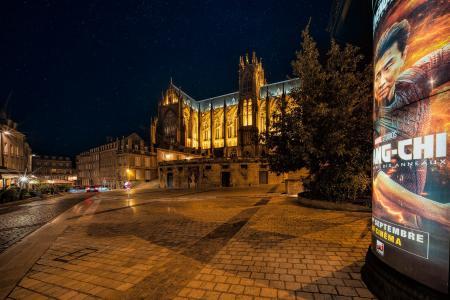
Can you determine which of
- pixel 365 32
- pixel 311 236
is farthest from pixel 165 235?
pixel 365 32

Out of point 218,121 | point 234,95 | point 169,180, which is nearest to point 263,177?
point 169,180

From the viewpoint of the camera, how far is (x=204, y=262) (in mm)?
4625

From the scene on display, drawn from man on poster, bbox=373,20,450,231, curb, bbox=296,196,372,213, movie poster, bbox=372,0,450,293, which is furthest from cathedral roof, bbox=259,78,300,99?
movie poster, bbox=372,0,450,293

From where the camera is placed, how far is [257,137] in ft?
49.5

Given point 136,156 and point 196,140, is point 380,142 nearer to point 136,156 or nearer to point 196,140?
point 136,156

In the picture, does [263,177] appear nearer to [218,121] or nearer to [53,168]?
[218,121]

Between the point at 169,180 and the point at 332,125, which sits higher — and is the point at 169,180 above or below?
below

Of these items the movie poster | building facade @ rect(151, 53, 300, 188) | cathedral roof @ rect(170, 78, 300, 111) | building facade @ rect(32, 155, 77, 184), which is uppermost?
cathedral roof @ rect(170, 78, 300, 111)

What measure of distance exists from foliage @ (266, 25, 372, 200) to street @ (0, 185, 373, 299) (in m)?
4.04

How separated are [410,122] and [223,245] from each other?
477cm

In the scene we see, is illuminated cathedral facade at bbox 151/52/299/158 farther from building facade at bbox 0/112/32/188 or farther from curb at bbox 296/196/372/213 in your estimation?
curb at bbox 296/196/372/213

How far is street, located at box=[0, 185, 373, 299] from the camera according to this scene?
3533 mm

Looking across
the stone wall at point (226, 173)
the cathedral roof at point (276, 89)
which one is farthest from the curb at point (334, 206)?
the cathedral roof at point (276, 89)

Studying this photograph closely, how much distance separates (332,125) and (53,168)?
10036 centimetres
